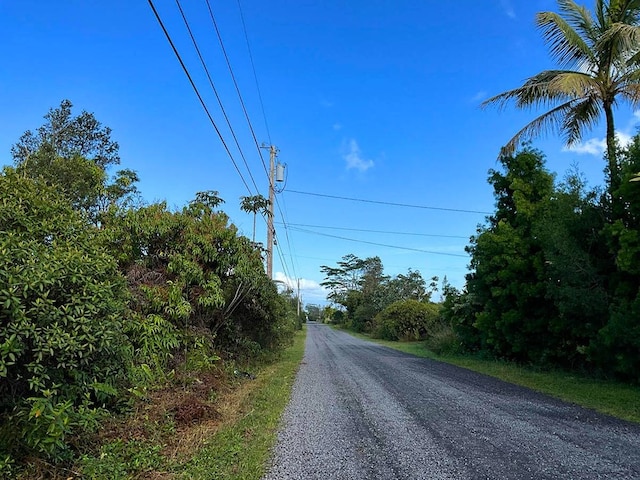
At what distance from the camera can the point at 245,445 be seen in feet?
17.3

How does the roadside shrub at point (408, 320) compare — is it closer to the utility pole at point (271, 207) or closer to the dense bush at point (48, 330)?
the utility pole at point (271, 207)

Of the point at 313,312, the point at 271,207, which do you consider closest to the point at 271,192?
the point at 271,207

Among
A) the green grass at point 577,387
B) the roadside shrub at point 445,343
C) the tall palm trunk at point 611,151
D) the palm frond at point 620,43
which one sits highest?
the palm frond at point 620,43

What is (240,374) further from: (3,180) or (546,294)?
(546,294)

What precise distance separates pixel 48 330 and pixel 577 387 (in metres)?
10.5

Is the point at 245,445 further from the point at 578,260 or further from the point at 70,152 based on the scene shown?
the point at 70,152

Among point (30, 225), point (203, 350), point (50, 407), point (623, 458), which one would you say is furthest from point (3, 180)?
point (623, 458)

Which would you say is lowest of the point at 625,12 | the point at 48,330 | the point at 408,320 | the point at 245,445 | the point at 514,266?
the point at 245,445

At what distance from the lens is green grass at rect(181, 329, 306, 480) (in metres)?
4.38

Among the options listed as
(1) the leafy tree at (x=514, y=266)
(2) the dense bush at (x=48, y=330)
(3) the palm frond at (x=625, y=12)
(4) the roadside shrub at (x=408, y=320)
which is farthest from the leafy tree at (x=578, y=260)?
(4) the roadside shrub at (x=408, y=320)

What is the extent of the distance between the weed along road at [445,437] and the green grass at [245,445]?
19cm

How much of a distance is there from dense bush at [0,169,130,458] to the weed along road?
6.50ft

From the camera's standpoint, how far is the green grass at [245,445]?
14.4 feet

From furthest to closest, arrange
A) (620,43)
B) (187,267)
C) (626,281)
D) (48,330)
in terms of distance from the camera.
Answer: (620,43)
(626,281)
(187,267)
(48,330)
